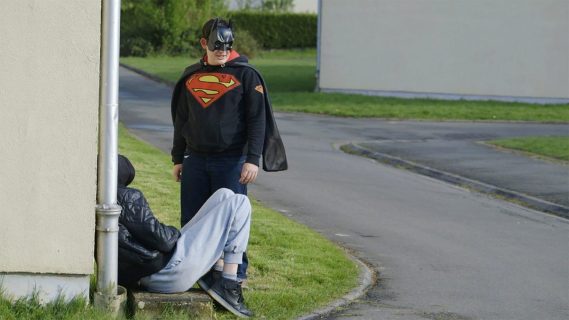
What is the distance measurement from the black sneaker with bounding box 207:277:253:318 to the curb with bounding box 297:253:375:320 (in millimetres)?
415

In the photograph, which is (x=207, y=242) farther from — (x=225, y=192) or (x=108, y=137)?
(x=108, y=137)

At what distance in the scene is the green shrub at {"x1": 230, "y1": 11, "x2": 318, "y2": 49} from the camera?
63.1m

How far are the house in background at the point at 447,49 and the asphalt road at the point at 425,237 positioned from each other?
45.1ft

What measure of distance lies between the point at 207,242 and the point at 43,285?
1070 mm

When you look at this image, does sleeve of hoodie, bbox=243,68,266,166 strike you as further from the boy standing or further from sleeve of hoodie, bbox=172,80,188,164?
sleeve of hoodie, bbox=172,80,188,164

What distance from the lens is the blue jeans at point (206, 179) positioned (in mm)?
7531

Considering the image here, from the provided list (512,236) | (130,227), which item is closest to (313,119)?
(512,236)

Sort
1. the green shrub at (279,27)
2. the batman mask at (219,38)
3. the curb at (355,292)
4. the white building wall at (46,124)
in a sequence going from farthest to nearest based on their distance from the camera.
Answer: the green shrub at (279,27), the curb at (355,292), the batman mask at (219,38), the white building wall at (46,124)

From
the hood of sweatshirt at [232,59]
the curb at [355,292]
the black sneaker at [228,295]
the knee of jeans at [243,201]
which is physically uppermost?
the hood of sweatshirt at [232,59]

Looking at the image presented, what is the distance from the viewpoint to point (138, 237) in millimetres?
6848

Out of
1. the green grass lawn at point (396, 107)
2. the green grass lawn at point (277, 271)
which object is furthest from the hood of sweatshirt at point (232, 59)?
the green grass lawn at point (396, 107)

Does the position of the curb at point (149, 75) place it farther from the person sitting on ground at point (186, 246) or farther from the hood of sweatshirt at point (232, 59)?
the person sitting on ground at point (186, 246)

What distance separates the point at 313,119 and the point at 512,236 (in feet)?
51.5

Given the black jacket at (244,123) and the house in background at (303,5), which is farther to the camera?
the house in background at (303,5)
